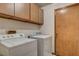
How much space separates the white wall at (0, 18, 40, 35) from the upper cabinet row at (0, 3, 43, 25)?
0.07m

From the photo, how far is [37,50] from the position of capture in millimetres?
1086

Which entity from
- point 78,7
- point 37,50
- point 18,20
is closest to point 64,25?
point 78,7

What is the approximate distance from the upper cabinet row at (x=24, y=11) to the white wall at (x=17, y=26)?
7 centimetres

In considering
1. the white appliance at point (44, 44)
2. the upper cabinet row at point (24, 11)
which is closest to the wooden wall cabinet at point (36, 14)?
the upper cabinet row at point (24, 11)

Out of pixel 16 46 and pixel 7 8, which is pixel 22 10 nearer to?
pixel 7 8

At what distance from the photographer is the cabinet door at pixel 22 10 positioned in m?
1.07

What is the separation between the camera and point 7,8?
97 cm

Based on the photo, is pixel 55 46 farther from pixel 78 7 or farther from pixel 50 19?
pixel 78 7

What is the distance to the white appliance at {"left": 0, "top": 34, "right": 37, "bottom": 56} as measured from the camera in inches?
31.4

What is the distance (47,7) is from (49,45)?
1.81 feet

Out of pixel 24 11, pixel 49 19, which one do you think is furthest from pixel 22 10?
pixel 49 19

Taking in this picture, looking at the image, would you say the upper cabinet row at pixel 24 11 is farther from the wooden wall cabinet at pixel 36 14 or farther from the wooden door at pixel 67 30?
the wooden door at pixel 67 30

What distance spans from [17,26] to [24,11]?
10.1 inches

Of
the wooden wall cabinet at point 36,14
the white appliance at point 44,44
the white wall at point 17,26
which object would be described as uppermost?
the wooden wall cabinet at point 36,14
